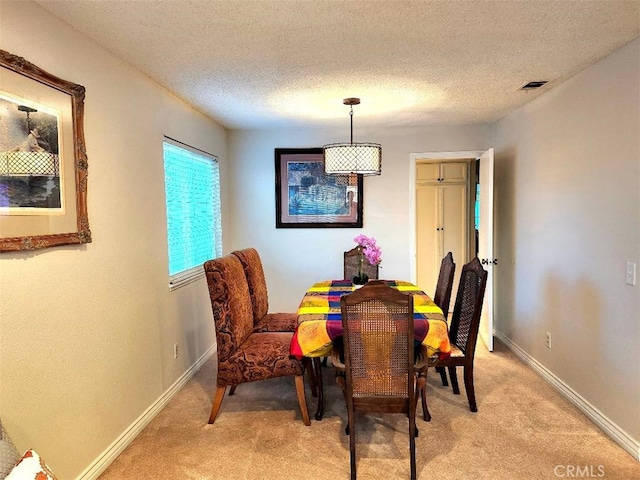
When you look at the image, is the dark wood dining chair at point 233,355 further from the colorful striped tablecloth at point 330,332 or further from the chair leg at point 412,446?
the chair leg at point 412,446

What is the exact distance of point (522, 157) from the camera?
3.79 meters

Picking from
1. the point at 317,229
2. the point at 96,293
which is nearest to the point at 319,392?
the point at 96,293

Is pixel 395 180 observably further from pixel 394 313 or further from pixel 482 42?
pixel 394 313

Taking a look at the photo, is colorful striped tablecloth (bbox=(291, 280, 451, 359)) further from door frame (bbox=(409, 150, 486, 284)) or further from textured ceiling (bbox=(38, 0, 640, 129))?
door frame (bbox=(409, 150, 486, 284))

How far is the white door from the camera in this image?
398 centimetres

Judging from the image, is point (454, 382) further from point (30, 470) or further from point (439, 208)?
point (439, 208)

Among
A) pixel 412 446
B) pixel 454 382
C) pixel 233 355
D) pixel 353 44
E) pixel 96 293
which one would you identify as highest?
pixel 353 44

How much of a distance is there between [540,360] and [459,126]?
2499mm

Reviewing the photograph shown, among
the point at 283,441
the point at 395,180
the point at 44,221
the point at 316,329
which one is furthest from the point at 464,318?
the point at 44,221

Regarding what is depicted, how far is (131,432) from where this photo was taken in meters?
2.52

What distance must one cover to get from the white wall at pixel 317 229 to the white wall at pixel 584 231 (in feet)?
3.26

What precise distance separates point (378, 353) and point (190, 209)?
2384 mm

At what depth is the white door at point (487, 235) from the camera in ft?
13.1

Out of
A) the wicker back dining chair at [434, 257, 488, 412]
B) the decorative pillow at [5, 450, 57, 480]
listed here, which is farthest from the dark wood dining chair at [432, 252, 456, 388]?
the decorative pillow at [5, 450, 57, 480]
